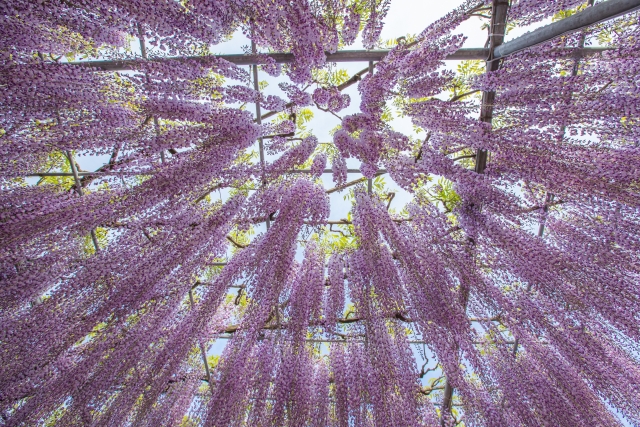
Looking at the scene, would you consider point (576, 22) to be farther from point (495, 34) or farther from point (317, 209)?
point (317, 209)

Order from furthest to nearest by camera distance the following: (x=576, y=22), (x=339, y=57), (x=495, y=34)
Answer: (x=339, y=57) → (x=495, y=34) → (x=576, y=22)

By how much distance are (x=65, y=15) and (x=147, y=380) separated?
325 cm

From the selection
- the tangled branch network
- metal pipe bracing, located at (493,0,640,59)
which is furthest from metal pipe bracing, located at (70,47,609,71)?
metal pipe bracing, located at (493,0,640,59)

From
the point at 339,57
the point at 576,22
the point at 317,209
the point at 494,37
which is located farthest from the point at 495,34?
the point at 317,209

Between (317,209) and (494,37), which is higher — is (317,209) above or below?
below

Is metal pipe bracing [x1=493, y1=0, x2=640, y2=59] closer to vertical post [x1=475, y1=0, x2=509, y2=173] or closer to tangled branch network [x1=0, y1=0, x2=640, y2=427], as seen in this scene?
tangled branch network [x1=0, y1=0, x2=640, y2=427]

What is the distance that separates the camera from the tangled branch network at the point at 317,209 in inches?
104

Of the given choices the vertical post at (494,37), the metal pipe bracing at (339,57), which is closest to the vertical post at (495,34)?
the vertical post at (494,37)

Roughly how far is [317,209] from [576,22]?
7.70 feet

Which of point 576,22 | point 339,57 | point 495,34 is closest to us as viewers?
point 576,22

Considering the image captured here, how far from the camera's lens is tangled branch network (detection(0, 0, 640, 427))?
104 inches

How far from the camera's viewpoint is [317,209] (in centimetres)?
345

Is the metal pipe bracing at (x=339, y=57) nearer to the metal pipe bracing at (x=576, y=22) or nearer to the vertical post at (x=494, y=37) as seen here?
the vertical post at (x=494, y=37)

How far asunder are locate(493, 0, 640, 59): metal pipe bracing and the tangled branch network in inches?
1.1
